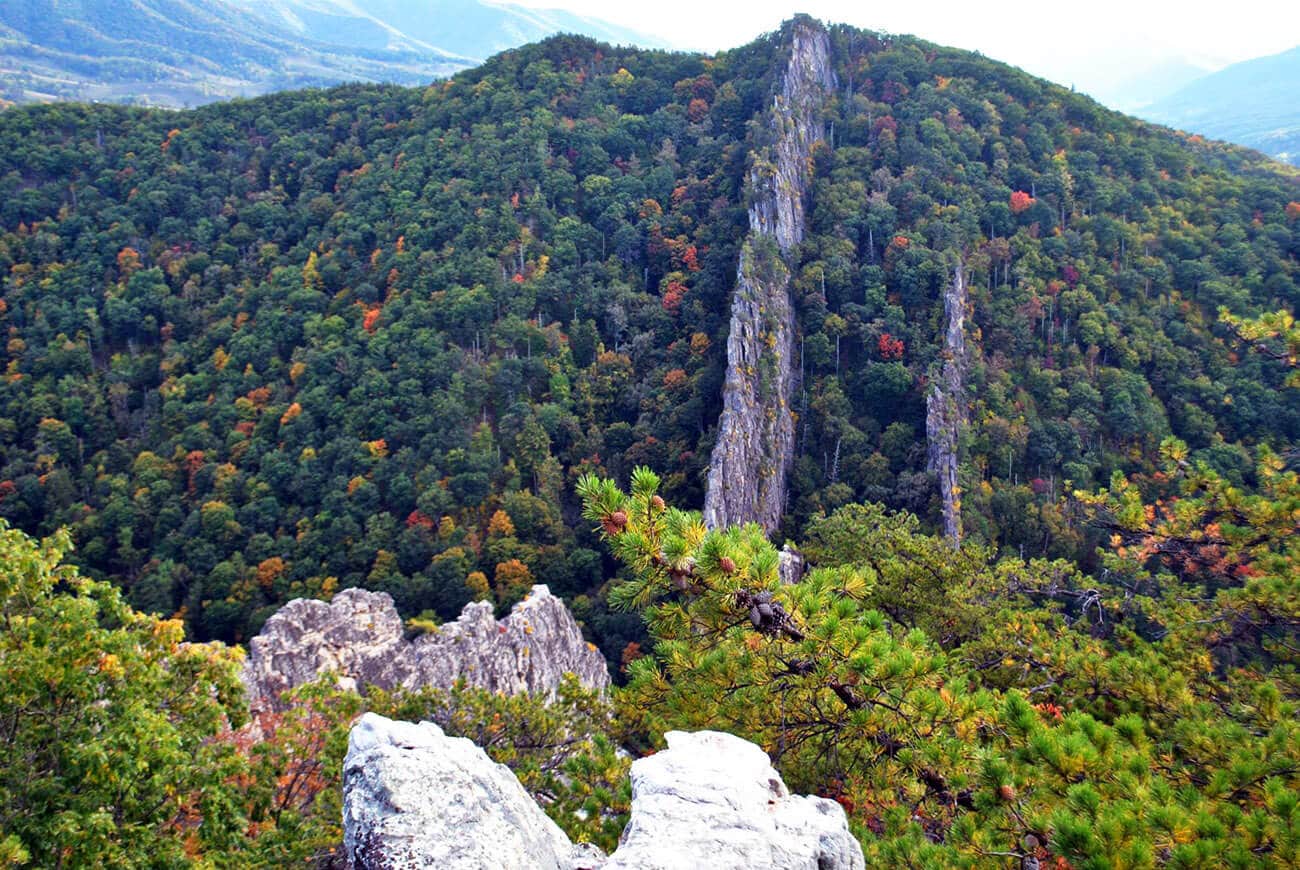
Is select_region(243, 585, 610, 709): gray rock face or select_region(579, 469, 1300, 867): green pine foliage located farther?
select_region(243, 585, 610, 709): gray rock face

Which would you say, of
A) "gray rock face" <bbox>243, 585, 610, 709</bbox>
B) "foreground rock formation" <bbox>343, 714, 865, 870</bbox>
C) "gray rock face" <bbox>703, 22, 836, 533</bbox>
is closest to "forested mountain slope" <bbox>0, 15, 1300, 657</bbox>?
"gray rock face" <bbox>703, 22, 836, 533</bbox>

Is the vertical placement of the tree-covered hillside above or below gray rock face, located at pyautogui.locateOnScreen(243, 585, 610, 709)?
above

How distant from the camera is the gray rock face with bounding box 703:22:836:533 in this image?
44.8 meters

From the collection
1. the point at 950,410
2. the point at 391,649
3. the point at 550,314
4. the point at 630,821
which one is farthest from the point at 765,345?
the point at 630,821

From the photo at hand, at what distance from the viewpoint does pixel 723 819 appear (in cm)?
555

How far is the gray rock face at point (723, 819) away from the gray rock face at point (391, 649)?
895 inches

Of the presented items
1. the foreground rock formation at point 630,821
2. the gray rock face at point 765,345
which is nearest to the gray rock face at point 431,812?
the foreground rock formation at point 630,821

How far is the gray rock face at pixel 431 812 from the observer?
561 cm

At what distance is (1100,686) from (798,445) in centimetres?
4396

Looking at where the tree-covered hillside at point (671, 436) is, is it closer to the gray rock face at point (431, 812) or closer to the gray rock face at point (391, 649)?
the gray rock face at point (431, 812)

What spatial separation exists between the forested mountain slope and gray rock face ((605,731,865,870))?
35792 millimetres

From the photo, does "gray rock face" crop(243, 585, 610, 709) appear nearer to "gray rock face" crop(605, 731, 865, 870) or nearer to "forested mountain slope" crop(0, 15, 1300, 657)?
"forested mountain slope" crop(0, 15, 1300, 657)

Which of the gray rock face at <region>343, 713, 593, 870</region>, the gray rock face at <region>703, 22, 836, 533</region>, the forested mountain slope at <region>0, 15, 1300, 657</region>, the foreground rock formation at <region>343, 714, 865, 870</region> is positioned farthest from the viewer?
the gray rock face at <region>703, 22, 836, 533</region>

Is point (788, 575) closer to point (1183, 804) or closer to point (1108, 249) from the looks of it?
point (1183, 804)
